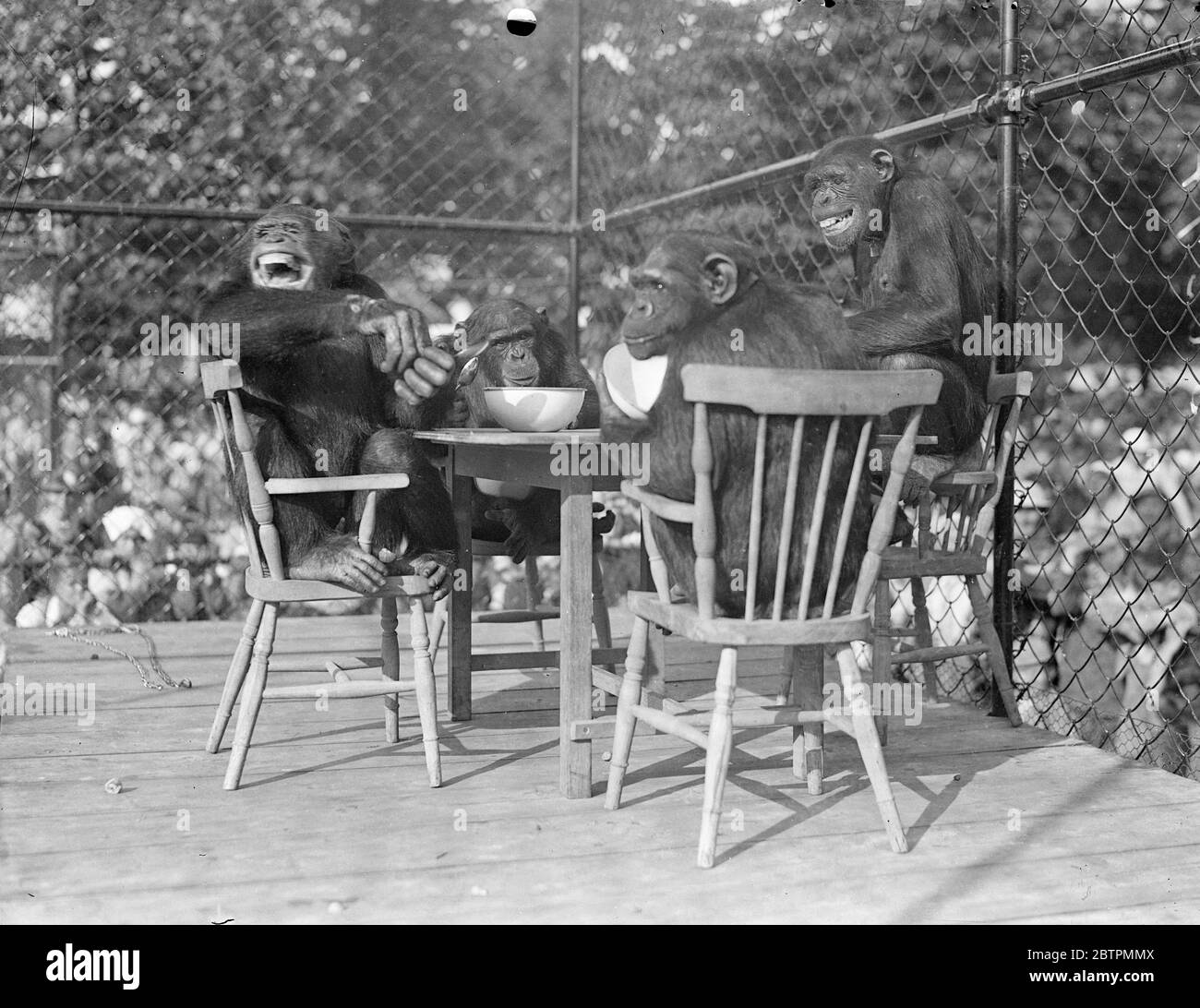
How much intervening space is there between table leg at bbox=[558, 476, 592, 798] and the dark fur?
3.00 ft

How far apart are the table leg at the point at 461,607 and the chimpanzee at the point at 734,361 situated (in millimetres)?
849

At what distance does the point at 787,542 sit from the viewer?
6.91 feet

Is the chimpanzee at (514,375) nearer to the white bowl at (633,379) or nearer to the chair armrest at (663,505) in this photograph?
the white bowl at (633,379)

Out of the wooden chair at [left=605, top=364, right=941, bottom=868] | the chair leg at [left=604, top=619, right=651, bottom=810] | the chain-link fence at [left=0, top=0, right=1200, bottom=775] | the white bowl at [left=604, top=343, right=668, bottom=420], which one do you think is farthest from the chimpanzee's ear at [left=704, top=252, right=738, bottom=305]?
the chain-link fence at [left=0, top=0, right=1200, bottom=775]

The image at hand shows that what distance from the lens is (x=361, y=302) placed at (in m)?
2.67

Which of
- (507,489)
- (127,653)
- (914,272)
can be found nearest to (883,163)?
(914,272)

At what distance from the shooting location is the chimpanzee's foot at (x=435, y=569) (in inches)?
104

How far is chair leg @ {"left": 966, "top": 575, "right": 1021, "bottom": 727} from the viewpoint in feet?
10.1

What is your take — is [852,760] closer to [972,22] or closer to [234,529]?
[972,22]

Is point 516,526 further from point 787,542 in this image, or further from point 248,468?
point 787,542

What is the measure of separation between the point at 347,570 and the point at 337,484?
182mm

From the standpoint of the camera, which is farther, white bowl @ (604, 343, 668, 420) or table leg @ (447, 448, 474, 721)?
table leg @ (447, 448, 474, 721)

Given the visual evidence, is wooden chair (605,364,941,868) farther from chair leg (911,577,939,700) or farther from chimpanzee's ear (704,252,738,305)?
chair leg (911,577,939,700)
